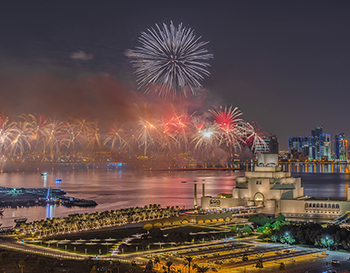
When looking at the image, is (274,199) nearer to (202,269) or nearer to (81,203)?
(202,269)

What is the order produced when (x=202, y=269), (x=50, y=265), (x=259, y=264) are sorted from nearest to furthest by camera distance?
(x=202, y=269), (x=259, y=264), (x=50, y=265)

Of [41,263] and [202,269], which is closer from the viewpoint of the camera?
[202,269]

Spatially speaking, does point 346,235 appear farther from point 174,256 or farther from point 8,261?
point 8,261

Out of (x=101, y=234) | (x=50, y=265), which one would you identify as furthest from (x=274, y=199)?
(x=50, y=265)

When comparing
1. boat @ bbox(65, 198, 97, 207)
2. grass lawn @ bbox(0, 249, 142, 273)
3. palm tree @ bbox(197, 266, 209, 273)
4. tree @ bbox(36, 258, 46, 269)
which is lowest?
boat @ bbox(65, 198, 97, 207)

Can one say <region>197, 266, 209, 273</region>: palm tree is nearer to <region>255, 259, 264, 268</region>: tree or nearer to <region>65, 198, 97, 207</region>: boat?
<region>255, 259, 264, 268</region>: tree

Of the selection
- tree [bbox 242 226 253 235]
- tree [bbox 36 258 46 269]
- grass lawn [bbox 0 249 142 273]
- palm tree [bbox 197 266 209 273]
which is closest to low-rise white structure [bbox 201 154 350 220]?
tree [bbox 242 226 253 235]

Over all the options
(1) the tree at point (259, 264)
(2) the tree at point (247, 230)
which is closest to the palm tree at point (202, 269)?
(1) the tree at point (259, 264)

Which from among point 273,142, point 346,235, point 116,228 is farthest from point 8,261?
point 273,142
